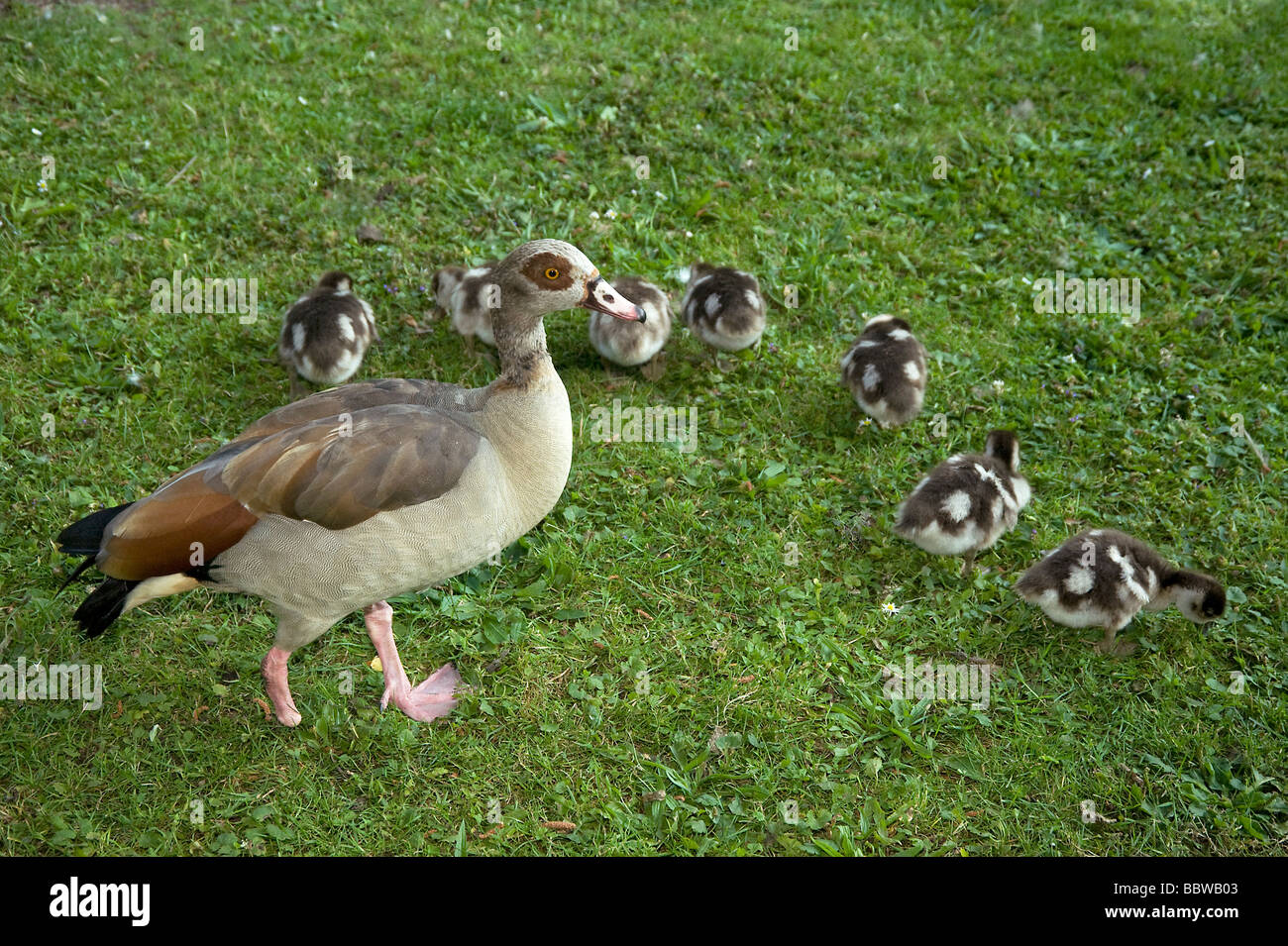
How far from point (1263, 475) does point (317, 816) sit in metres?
5.49

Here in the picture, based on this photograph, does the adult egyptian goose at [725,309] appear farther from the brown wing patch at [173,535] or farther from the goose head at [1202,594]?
the brown wing patch at [173,535]

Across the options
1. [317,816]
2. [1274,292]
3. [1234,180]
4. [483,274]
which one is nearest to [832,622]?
[317,816]

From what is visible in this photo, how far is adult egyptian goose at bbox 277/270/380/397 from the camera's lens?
5887 millimetres

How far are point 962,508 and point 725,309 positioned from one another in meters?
1.95

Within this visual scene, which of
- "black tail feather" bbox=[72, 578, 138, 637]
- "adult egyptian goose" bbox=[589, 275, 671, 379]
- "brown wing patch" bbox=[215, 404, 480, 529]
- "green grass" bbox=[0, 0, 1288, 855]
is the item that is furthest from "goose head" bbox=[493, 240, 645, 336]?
"black tail feather" bbox=[72, 578, 138, 637]

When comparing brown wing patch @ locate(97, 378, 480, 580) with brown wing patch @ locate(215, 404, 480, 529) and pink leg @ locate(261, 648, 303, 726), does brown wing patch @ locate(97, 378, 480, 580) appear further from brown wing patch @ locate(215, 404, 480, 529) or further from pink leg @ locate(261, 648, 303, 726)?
pink leg @ locate(261, 648, 303, 726)

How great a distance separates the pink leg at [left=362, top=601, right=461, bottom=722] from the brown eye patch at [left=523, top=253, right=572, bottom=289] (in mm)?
1685

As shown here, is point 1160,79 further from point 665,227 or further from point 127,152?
point 127,152

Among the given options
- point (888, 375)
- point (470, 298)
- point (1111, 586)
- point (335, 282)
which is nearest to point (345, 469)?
point (470, 298)

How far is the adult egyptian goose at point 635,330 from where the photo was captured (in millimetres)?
6137

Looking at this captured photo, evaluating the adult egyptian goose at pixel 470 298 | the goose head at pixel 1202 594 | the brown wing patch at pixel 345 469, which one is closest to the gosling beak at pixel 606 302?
the brown wing patch at pixel 345 469

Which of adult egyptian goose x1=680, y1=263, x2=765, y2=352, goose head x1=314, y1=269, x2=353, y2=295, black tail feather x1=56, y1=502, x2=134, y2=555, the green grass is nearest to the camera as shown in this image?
black tail feather x1=56, y1=502, x2=134, y2=555

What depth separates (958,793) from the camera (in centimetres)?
434
